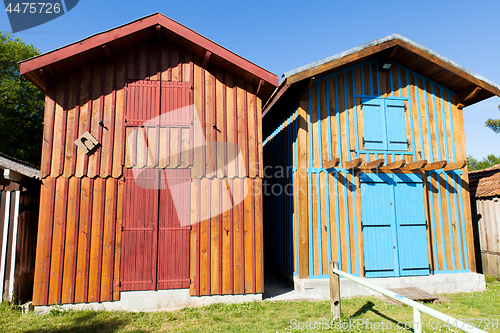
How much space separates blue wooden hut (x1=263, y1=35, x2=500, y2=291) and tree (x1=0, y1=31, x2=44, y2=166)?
1716cm

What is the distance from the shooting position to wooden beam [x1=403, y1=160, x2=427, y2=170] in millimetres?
7721

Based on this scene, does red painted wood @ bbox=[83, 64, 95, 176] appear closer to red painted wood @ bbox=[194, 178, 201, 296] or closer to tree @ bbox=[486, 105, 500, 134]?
red painted wood @ bbox=[194, 178, 201, 296]

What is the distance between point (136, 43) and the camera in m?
Answer: 7.47

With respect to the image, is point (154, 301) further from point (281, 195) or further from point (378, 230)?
point (378, 230)

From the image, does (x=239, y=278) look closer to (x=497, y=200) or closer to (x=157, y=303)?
(x=157, y=303)

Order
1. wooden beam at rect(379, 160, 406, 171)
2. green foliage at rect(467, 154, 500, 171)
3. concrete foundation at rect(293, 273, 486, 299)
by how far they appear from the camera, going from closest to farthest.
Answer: concrete foundation at rect(293, 273, 486, 299) < wooden beam at rect(379, 160, 406, 171) < green foliage at rect(467, 154, 500, 171)

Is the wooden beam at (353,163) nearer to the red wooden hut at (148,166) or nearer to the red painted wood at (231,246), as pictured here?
the red wooden hut at (148,166)

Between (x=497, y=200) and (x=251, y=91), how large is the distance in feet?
24.8

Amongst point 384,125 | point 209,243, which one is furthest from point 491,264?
point 209,243

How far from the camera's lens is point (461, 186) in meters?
8.90

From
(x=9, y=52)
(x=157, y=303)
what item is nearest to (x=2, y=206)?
(x=157, y=303)

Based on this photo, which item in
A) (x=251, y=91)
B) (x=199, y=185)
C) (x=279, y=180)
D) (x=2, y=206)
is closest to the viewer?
(x=2, y=206)

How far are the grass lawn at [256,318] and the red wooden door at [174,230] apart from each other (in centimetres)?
72

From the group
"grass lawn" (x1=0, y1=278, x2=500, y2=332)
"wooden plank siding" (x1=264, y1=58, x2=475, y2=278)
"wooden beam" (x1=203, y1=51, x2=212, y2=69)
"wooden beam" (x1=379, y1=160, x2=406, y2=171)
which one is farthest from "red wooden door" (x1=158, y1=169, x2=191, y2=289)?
"wooden beam" (x1=379, y1=160, x2=406, y2=171)
